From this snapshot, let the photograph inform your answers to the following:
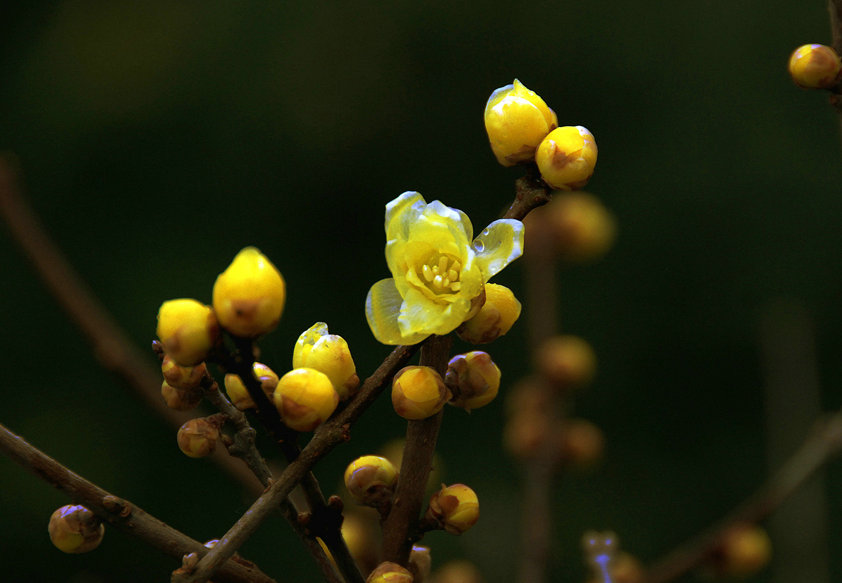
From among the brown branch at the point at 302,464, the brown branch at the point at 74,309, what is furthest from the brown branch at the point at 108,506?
the brown branch at the point at 74,309

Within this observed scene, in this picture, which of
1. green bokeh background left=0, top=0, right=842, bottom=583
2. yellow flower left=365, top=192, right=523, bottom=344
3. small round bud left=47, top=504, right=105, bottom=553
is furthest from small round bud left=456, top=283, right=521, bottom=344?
green bokeh background left=0, top=0, right=842, bottom=583

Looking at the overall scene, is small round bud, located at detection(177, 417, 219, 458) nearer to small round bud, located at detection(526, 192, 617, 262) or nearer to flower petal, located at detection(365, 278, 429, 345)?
flower petal, located at detection(365, 278, 429, 345)

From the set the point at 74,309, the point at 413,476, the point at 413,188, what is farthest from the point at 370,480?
the point at 413,188

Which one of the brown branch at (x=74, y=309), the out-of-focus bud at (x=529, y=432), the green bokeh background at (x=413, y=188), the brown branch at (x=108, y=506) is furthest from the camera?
the green bokeh background at (x=413, y=188)

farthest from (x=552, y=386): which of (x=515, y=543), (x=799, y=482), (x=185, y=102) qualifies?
(x=185, y=102)

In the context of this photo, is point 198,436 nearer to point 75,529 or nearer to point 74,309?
point 75,529

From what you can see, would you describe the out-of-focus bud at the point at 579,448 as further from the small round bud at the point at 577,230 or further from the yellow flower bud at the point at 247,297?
the yellow flower bud at the point at 247,297

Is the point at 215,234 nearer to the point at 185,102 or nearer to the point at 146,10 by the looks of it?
the point at 185,102
